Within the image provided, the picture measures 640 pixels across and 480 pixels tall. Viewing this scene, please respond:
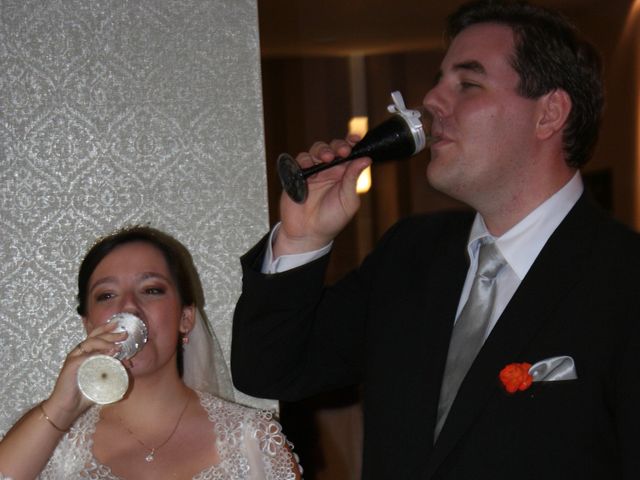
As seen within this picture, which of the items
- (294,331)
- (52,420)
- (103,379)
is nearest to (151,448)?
(52,420)

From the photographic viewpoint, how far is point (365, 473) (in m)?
1.72

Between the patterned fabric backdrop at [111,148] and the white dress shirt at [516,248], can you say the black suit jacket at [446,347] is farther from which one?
the patterned fabric backdrop at [111,148]

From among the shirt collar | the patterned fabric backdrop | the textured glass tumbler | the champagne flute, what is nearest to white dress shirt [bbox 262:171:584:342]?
the shirt collar

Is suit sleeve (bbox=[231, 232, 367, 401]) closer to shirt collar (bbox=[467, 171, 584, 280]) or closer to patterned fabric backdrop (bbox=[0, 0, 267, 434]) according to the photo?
shirt collar (bbox=[467, 171, 584, 280])

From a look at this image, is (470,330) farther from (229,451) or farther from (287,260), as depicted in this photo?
(229,451)

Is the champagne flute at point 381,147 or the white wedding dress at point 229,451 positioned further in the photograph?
the white wedding dress at point 229,451

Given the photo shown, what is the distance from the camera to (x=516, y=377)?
148cm

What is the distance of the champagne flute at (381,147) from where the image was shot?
164 centimetres

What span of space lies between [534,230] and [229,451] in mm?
848

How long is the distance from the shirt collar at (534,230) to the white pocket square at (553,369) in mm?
201

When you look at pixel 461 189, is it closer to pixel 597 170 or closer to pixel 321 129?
pixel 321 129

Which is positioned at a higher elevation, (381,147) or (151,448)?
(381,147)

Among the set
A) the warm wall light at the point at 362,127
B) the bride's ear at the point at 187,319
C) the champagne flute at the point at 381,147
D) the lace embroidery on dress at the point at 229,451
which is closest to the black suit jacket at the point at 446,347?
the champagne flute at the point at 381,147

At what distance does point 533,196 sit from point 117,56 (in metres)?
1.16
